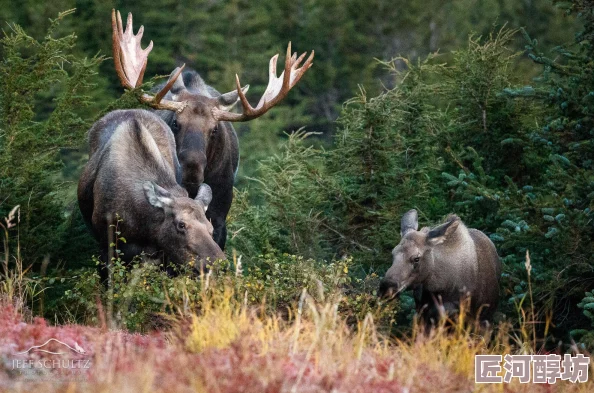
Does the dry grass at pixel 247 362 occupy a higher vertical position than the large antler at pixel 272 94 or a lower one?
lower

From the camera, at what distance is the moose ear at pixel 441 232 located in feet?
40.1

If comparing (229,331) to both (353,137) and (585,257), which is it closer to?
(585,257)

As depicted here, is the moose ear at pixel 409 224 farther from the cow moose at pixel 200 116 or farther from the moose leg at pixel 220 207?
the moose leg at pixel 220 207

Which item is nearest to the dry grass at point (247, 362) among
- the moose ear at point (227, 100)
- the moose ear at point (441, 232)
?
the moose ear at point (441, 232)

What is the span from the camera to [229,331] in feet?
26.0

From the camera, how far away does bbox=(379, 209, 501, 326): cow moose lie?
12.1 meters

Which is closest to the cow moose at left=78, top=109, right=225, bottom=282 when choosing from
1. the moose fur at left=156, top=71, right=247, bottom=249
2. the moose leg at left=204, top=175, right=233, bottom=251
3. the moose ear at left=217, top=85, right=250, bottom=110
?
the moose fur at left=156, top=71, right=247, bottom=249

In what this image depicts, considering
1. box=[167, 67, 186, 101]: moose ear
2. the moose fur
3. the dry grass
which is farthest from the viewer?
box=[167, 67, 186, 101]: moose ear

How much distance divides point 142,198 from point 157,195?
33 cm

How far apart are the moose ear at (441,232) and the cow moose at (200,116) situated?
3548mm

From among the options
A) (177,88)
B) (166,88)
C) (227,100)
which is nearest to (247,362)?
(166,88)

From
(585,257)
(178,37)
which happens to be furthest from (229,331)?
(178,37)

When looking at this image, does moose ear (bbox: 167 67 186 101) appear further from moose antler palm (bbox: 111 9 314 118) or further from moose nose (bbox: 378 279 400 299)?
moose nose (bbox: 378 279 400 299)

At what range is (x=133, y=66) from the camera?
1534 centimetres
